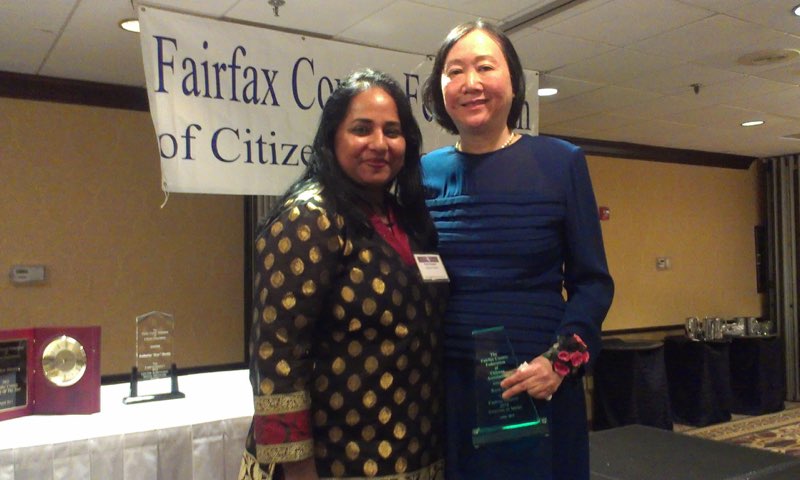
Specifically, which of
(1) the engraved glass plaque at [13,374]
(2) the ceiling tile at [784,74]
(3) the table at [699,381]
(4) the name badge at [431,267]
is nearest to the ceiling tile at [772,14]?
(2) the ceiling tile at [784,74]

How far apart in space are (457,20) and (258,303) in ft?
6.82

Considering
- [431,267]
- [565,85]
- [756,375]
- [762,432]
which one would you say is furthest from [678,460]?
[756,375]

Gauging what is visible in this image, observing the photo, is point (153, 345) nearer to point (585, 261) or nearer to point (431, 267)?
point (431, 267)

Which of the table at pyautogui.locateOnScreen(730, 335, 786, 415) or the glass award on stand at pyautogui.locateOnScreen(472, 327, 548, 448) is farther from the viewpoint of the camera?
the table at pyautogui.locateOnScreen(730, 335, 786, 415)

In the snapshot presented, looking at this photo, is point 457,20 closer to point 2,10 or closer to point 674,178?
point 2,10

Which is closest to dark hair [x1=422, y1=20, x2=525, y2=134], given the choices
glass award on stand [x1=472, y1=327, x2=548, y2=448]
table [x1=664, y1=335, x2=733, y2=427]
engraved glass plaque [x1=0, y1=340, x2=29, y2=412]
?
glass award on stand [x1=472, y1=327, x2=548, y2=448]

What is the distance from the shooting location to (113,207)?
4.03 metres

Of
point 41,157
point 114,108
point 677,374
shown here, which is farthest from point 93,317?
point 677,374

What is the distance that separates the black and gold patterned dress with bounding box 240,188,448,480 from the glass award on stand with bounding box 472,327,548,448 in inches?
4.1

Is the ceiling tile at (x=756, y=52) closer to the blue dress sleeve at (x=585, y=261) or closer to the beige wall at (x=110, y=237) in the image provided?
the blue dress sleeve at (x=585, y=261)

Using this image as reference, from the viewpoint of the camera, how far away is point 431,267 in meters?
1.31

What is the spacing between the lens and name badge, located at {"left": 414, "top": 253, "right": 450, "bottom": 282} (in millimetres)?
1292

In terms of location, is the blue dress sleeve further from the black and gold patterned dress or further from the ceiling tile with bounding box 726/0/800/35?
the ceiling tile with bounding box 726/0/800/35

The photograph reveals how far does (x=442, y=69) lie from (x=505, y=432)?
71cm
